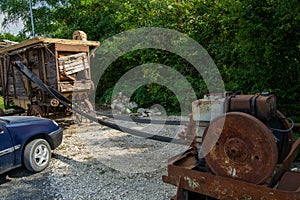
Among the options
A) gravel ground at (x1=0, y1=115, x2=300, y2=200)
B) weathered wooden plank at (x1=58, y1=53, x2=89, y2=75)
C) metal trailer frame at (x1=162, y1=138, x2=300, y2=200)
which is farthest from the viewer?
weathered wooden plank at (x1=58, y1=53, x2=89, y2=75)

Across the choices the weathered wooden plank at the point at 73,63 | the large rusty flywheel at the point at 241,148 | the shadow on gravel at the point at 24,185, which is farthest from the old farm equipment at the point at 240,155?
the weathered wooden plank at the point at 73,63

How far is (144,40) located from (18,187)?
24.6ft

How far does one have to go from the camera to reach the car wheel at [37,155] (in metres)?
4.37

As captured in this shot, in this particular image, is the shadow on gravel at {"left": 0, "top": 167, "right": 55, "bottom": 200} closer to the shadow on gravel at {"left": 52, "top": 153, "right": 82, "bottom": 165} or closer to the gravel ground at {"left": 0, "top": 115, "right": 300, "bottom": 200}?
the gravel ground at {"left": 0, "top": 115, "right": 300, "bottom": 200}

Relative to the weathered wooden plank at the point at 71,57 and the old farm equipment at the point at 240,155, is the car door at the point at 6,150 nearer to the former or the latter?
the old farm equipment at the point at 240,155

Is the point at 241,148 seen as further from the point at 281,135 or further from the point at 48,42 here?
the point at 48,42

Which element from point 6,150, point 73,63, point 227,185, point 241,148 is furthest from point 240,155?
point 73,63

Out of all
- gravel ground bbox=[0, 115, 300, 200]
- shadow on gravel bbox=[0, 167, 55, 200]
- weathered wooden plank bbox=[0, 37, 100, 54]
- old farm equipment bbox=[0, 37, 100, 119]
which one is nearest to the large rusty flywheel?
gravel ground bbox=[0, 115, 300, 200]

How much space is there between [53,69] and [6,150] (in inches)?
124

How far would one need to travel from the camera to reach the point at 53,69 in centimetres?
679

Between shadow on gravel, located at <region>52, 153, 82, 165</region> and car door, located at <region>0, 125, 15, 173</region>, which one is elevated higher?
car door, located at <region>0, 125, 15, 173</region>

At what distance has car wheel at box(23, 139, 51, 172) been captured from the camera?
437cm

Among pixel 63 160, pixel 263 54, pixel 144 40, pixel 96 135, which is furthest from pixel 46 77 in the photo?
pixel 263 54

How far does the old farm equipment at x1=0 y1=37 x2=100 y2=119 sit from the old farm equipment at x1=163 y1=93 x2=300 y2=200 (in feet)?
15.9
